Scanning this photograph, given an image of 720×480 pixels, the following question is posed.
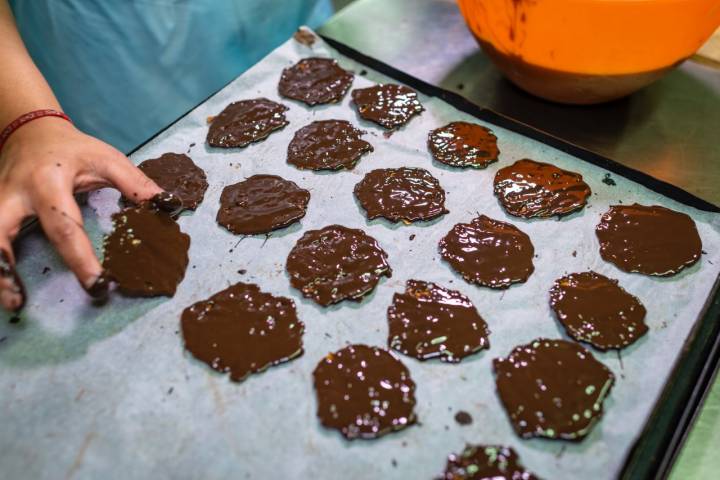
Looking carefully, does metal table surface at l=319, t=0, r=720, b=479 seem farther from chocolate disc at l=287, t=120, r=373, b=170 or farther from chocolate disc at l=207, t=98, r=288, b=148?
chocolate disc at l=207, t=98, r=288, b=148

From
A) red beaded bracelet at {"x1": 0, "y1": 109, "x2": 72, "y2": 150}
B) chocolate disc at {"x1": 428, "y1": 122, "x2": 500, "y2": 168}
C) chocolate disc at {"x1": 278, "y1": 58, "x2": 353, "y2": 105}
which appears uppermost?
red beaded bracelet at {"x1": 0, "y1": 109, "x2": 72, "y2": 150}

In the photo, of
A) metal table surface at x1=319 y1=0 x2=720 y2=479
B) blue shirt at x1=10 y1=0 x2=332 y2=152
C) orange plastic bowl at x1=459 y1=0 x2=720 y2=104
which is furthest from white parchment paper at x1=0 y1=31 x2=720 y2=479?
blue shirt at x1=10 y1=0 x2=332 y2=152

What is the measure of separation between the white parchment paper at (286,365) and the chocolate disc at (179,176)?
0.05 meters

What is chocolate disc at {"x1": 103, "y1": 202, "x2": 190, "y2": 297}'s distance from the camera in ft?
5.91

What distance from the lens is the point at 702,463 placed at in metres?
1.53

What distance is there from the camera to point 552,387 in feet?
5.17

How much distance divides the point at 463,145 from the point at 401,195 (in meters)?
0.38

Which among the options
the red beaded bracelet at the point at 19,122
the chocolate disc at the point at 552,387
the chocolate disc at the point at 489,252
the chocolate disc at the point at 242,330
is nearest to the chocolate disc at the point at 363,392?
the chocolate disc at the point at 242,330

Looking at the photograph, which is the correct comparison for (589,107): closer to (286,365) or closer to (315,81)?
(315,81)

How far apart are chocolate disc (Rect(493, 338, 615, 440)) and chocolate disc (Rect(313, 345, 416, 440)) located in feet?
0.96

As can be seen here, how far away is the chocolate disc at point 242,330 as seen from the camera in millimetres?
1660

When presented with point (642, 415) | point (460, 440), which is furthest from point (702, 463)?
point (460, 440)

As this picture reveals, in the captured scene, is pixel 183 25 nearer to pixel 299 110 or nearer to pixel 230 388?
pixel 299 110

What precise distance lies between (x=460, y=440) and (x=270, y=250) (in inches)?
36.8
